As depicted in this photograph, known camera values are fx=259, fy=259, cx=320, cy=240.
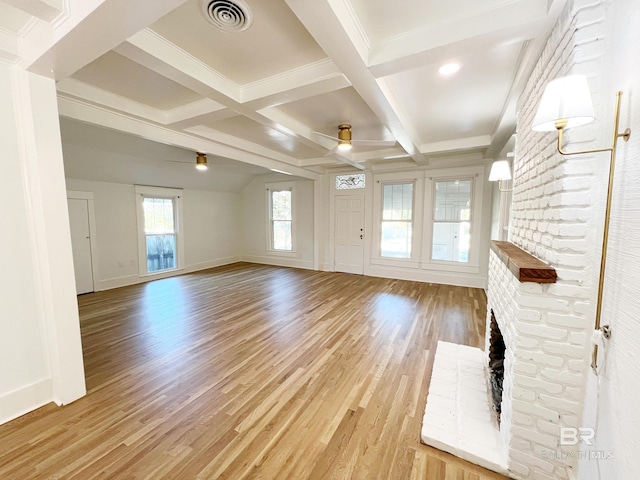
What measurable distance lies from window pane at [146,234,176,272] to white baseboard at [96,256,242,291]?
0.63ft

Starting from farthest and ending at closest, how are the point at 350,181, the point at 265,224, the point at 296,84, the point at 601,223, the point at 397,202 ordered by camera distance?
the point at 265,224 < the point at 350,181 < the point at 397,202 < the point at 296,84 < the point at 601,223

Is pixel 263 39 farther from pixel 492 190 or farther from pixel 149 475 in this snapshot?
pixel 492 190

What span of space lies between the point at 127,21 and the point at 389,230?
5403 mm

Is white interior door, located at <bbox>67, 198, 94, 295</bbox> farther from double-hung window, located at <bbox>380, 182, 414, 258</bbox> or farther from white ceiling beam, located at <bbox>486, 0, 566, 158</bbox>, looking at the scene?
white ceiling beam, located at <bbox>486, 0, 566, 158</bbox>

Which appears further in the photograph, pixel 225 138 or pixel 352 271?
pixel 352 271

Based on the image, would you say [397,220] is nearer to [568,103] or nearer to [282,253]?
[282,253]

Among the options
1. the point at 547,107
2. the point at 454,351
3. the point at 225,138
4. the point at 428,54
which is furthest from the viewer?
the point at 225,138

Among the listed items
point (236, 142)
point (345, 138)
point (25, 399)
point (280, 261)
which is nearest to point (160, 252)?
point (280, 261)

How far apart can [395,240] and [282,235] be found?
3124 mm

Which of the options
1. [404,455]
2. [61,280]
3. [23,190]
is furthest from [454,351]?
[23,190]

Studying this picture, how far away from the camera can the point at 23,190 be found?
1.77m

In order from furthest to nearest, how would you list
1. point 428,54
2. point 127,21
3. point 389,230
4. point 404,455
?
1. point 389,230
2. point 428,54
3. point 404,455
4. point 127,21

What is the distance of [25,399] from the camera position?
182cm

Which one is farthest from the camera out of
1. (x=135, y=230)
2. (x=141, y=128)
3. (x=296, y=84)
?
(x=135, y=230)
